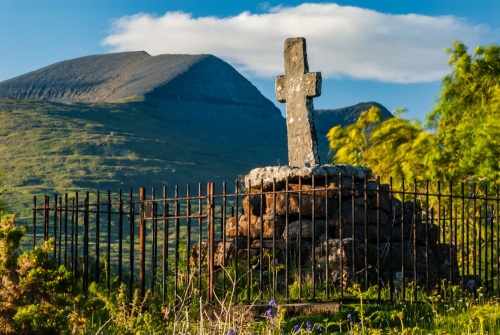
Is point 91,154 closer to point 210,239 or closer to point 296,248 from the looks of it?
point 296,248

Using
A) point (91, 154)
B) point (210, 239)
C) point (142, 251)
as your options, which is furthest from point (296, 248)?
point (91, 154)

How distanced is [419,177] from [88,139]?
138956mm

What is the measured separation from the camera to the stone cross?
14922 millimetres

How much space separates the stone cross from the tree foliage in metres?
9.34

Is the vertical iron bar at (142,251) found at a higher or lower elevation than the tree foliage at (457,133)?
lower

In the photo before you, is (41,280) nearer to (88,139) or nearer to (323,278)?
(323,278)

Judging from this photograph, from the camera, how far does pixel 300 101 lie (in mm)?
Answer: 15234

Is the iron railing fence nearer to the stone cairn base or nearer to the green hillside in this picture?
the stone cairn base

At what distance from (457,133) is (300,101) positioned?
13.2 metres

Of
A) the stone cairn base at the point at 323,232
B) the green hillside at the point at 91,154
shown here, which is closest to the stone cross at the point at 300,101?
the stone cairn base at the point at 323,232

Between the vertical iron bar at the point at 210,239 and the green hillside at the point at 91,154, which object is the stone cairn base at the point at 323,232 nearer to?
the vertical iron bar at the point at 210,239

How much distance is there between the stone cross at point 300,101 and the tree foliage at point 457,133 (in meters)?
9.34

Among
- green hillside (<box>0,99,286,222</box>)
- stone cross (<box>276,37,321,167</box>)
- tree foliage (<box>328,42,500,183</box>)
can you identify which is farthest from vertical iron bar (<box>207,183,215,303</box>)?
green hillside (<box>0,99,286,222</box>)

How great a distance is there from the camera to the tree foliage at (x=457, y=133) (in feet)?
80.7
